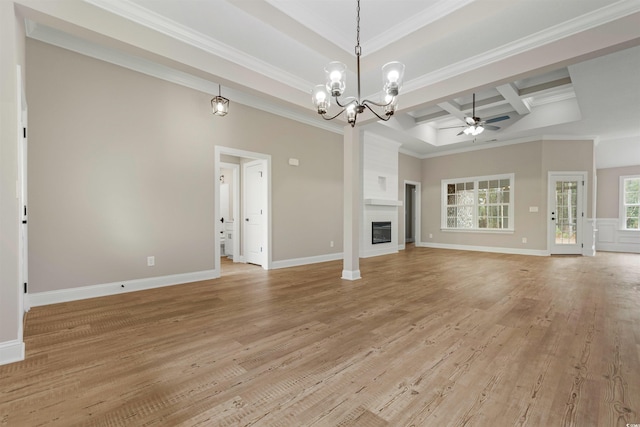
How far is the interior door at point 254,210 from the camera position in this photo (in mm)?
5445

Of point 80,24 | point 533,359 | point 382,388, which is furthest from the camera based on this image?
point 80,24

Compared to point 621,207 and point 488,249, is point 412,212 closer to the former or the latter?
point 488,249

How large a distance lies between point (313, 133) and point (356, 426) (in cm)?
552

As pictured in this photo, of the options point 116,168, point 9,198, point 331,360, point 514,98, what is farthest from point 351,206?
point 514,98

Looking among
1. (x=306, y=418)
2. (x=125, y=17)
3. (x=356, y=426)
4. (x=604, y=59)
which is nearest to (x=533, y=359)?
(x=356, y=426)

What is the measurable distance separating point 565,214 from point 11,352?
10.2 m

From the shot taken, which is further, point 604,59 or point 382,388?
point 604,59

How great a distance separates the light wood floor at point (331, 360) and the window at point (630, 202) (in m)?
6.96

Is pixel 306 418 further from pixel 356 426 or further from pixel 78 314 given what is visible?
pixel 78 314

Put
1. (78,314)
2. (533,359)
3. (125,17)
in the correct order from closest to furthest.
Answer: (533,359)
(125,17)
(78,314)

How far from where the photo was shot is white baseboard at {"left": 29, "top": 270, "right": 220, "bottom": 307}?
3.16 meters

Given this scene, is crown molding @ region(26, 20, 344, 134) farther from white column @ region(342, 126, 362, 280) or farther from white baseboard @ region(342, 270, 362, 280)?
white baseboard @ region(342, 270, 362, 280)

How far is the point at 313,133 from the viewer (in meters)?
6.13

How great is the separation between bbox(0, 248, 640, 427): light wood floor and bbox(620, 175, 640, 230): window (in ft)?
22.8
